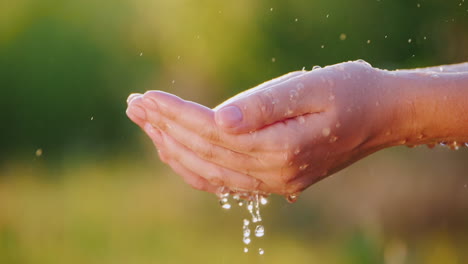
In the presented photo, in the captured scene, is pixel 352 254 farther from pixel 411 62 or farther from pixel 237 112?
pixel 237 112

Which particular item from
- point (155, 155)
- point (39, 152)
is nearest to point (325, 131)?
point (155, 155)

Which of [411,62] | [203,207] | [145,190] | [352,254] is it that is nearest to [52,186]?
[145,190]

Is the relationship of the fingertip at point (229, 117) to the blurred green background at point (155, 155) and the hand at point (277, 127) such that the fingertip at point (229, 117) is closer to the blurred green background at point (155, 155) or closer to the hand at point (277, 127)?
the hand at point (277, 127)

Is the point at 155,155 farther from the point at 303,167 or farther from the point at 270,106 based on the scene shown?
the point at 270,106

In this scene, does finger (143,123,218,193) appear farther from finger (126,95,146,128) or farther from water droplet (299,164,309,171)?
water droplet (299,164,309,171)

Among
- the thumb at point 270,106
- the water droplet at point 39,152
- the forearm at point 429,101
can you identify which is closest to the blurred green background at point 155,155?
the water droplet at point 39,152

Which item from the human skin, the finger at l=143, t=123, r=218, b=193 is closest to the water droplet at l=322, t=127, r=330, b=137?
the human skin
